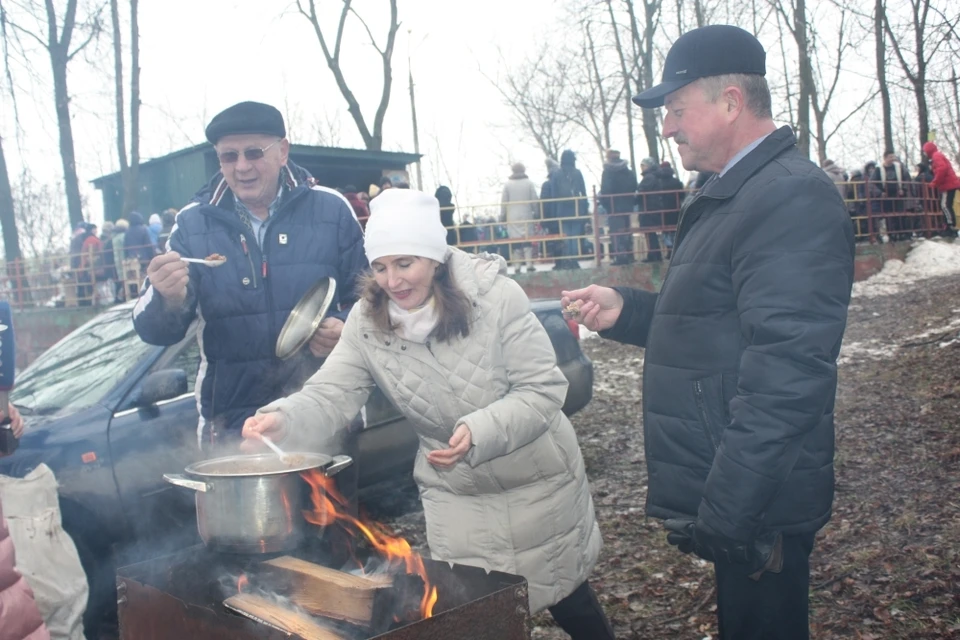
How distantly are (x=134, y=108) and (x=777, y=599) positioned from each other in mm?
19857

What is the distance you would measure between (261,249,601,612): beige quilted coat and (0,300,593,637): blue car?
1.77 meters

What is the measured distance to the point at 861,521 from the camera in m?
4.80

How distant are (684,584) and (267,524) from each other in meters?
2.71

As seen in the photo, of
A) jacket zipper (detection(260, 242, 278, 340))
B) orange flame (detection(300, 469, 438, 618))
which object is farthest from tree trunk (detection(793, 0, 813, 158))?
orange flame (detection(300, 469, 438, 618))

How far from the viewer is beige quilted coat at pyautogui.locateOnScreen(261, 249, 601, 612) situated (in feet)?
9.56

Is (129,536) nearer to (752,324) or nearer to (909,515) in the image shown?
(752,324)

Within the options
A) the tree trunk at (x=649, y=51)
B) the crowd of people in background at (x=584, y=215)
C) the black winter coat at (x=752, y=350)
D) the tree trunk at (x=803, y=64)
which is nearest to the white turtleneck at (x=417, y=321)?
the black winter coat at (x=752, y=350)

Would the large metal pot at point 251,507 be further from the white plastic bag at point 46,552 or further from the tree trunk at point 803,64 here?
the tree trunk at point 803,64

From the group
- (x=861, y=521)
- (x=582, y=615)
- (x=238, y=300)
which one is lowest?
(x=861, y=521)

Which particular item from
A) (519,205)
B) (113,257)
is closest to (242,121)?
(519,205)

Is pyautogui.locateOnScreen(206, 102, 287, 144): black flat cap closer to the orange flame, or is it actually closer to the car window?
the orange flame

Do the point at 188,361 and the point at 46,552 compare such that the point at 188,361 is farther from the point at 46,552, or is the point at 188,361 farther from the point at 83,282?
the point at 83,282

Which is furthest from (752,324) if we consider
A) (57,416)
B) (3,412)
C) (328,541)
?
(57,416)

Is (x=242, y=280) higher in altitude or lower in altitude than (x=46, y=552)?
higher
